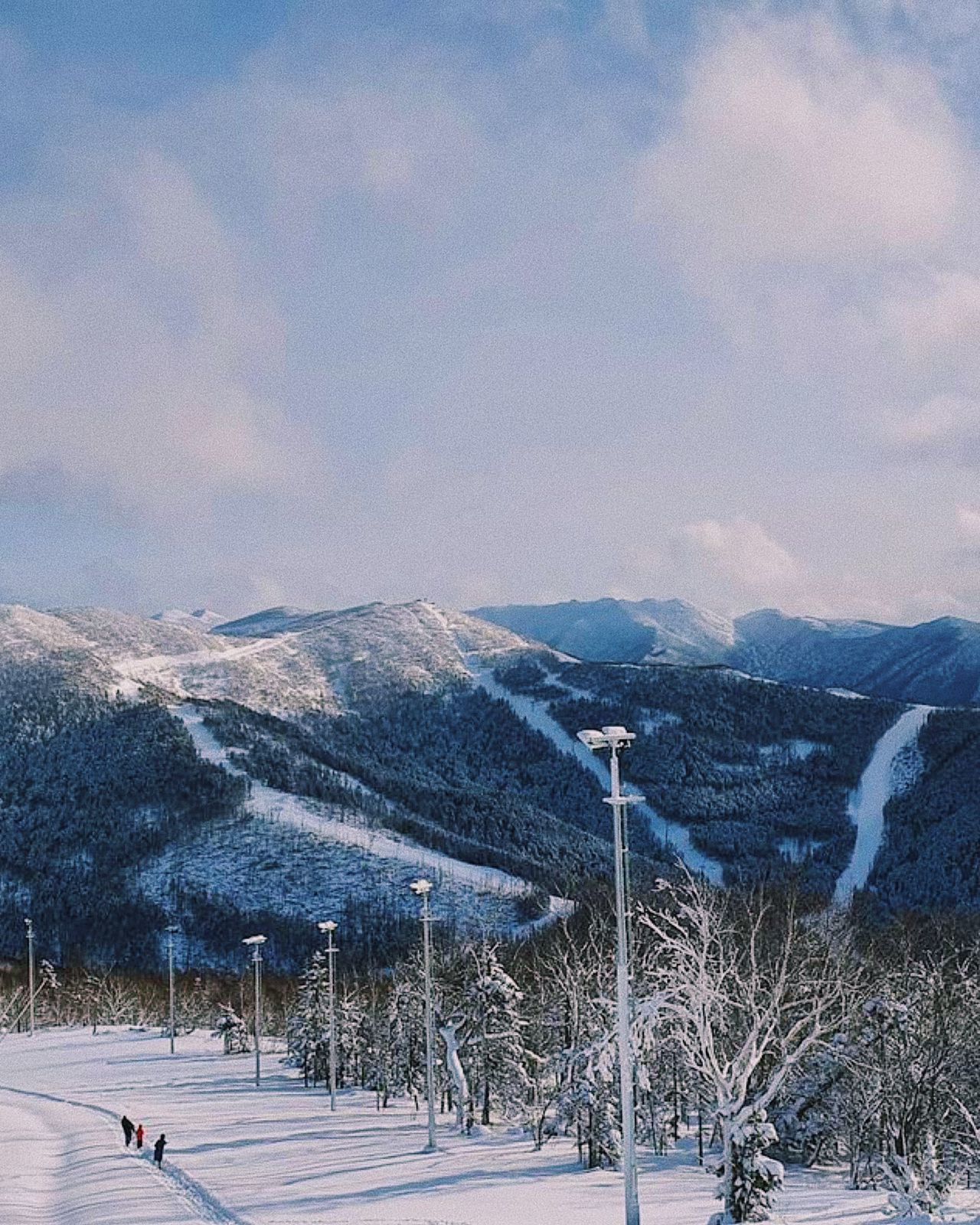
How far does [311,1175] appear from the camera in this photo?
43.3 metres

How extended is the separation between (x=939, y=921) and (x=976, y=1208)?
81991 mm

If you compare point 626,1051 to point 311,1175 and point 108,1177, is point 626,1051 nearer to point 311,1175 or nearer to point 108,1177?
point 311,1175

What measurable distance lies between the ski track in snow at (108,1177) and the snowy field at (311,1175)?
11cm

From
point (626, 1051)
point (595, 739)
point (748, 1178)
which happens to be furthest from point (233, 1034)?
point (595, 739)

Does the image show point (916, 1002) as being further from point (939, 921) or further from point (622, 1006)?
point (939, 921)

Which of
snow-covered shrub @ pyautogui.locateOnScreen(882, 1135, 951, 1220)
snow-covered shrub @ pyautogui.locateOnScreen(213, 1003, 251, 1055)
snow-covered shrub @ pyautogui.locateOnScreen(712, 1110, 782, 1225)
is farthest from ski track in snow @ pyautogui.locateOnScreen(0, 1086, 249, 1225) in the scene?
snow-covered shrub @ pyautogui.locateOnScreen(213, 1003, 251, 1055)

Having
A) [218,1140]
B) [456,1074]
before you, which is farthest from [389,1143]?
[218,1140]

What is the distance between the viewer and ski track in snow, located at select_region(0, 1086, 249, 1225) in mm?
36250

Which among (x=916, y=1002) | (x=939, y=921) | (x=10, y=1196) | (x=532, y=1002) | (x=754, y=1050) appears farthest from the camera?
(x=939, y=921)

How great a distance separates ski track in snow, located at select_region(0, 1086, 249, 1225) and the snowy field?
4.2 inches

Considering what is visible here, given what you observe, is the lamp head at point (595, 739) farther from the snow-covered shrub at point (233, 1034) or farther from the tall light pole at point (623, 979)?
Result: the snow-covered shrub at point (233, 1034)

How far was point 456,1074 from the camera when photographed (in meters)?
54.8

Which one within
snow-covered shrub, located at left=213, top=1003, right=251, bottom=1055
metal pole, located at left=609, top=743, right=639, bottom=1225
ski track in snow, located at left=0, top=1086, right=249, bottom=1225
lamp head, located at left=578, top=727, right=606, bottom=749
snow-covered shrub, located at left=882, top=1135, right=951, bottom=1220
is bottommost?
snow-covered shrub, located at left=213, top=1003, right=251, bottom=1055

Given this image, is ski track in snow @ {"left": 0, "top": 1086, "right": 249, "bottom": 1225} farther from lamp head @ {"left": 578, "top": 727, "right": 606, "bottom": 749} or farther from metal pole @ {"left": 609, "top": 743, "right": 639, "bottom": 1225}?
lamp head @ {"left": 578, "top": 727, "right": 606, "bottom": 749}
